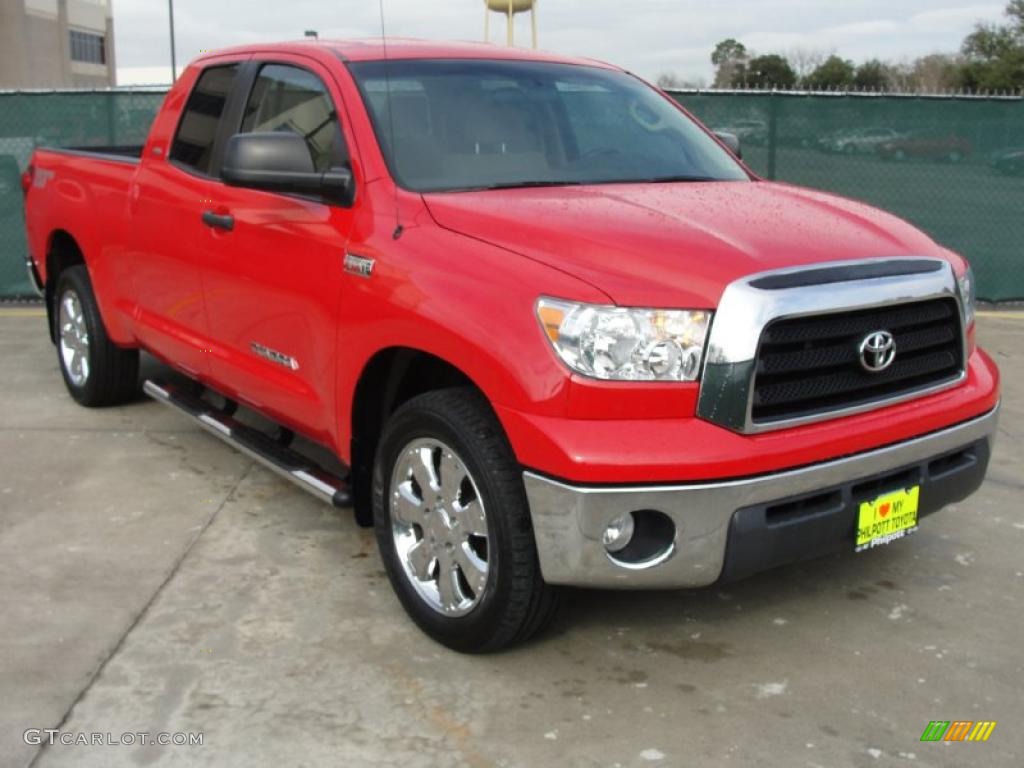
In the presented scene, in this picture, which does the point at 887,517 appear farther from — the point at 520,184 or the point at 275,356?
the point at 275,356

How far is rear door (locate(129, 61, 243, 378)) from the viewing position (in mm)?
4848

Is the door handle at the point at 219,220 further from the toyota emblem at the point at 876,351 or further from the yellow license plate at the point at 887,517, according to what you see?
the yellow license plate at the point at 887,517

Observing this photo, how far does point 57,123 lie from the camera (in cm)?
987

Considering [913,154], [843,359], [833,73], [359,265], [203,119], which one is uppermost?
[833,73]

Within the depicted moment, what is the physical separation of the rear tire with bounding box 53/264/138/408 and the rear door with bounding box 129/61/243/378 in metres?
0.71

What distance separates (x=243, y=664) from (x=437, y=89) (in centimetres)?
211

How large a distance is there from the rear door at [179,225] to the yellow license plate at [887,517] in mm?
2806

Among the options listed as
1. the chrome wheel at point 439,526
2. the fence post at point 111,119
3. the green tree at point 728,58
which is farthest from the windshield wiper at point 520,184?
the green tree at point 728,58

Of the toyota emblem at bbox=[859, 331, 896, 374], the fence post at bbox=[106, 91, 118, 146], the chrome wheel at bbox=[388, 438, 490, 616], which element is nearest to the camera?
the toyota emblem at bbox=[859, 331, 896, 374]

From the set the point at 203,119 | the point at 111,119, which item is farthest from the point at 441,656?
the point at 111,119

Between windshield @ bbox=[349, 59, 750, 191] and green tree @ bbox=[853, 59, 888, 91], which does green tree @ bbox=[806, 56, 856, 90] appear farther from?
windshield @ bbox=[349, 59, 750, 191]

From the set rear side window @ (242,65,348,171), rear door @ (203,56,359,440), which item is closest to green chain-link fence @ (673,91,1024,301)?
rear side window @ (242,65,348,171)

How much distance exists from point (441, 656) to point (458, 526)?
0.43 metres

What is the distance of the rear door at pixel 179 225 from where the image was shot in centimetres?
485
